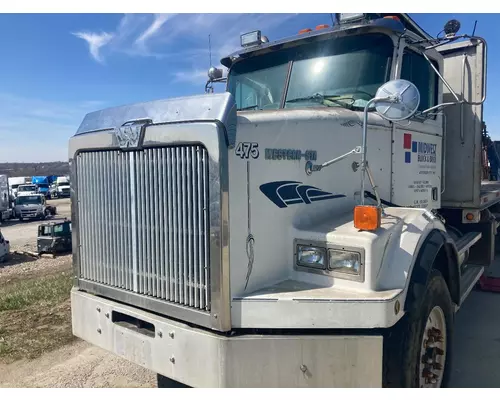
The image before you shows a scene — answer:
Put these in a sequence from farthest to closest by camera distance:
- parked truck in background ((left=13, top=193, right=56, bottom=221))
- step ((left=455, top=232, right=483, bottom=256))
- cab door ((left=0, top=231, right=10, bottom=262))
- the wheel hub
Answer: parked truck in background ((left=13, top=193, right=56, bottom=221)) < cab door ((left=0, top=231, right=10, bottom=262)) < step ((left=455, top=232, right=483, bottom=256)) < the wheel hub

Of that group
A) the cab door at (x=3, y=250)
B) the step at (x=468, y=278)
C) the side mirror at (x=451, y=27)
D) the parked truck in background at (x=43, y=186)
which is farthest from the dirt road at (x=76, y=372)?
the parked truck in background at (x=43, y=186)

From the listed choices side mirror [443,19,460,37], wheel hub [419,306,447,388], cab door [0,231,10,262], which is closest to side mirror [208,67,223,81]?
side mirror [443,19,460,37]

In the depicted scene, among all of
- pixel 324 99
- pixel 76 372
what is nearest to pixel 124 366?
pixel 76 372

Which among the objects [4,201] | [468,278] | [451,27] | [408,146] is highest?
[451,27]

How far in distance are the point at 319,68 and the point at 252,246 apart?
1.98m

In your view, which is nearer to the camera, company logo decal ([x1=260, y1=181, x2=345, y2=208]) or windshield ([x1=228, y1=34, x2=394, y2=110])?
company logo decal ([x1=260, y1=181, x2=345, y2=208])

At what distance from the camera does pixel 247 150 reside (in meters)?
2.68

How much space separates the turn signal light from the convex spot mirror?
72cm

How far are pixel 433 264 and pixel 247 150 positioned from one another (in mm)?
Answer: 1738

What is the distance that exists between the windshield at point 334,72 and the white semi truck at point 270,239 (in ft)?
0.04

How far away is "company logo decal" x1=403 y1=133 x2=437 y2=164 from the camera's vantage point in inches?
160

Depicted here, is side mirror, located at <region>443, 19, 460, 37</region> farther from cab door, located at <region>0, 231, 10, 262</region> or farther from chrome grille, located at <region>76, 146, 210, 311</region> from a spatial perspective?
cab door, located at <region>0, 231, 10, 262</region>

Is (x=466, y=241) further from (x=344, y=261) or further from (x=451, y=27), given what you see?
(x=344, y=261)

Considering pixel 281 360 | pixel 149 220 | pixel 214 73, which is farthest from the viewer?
pixel 214 73
